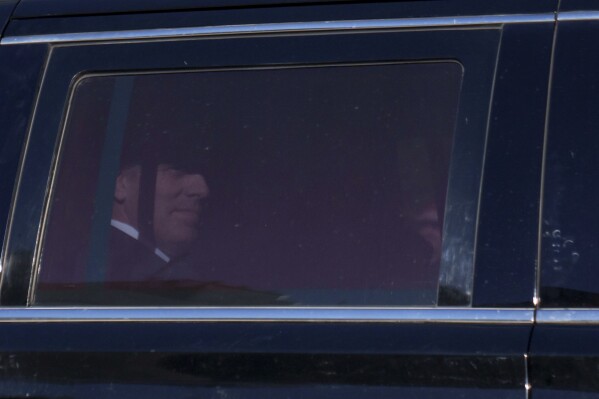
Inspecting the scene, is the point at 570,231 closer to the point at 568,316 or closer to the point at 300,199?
the point at 568,316

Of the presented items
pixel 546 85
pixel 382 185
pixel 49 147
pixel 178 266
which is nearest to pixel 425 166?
pixel 382 185

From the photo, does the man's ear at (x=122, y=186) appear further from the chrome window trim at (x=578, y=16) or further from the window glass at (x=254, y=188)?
the chrome window trim at (x=578, y=16)

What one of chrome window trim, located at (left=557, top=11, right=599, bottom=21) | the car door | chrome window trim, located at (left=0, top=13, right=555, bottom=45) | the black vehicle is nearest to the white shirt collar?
the black vehicle

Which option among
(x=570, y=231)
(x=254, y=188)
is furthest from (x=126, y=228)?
(x=570, y=231)

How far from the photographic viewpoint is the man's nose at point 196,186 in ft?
7.90

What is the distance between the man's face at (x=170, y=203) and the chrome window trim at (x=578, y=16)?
823 mm

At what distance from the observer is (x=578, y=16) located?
2318 millimetres

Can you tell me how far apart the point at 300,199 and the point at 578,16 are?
684mm

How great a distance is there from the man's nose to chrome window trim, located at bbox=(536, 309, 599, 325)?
0.75 metres

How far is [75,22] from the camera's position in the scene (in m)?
2.57

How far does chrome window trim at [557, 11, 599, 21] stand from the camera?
2312 millimetres

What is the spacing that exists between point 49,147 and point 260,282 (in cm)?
58

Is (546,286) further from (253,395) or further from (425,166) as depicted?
(253,395)

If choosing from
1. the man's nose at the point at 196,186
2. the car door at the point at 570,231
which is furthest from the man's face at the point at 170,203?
the car door at the point at 570,231
